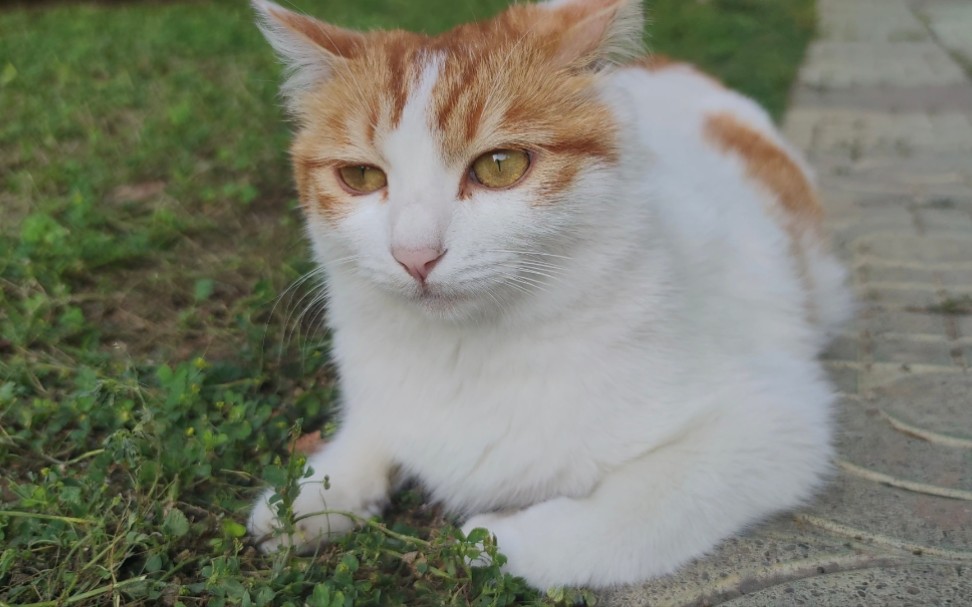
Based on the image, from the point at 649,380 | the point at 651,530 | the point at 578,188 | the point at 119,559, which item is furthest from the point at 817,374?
the point at 119,559

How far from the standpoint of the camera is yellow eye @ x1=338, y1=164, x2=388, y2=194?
1.92 m

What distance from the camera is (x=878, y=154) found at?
4.82 metres

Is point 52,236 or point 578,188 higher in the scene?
point 578,188

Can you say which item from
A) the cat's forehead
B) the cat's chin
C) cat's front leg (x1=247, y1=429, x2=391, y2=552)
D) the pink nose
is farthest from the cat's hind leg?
the cat's forehead

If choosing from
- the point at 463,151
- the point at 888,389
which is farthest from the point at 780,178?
the point at 463,151

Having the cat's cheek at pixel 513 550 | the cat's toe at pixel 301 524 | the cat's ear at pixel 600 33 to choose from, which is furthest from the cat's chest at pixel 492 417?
the cat's ear at pixel 600 33

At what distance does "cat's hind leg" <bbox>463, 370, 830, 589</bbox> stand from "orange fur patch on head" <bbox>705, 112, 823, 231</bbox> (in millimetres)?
1231

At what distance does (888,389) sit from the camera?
2.65 metres

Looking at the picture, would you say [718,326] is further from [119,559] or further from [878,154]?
[878,154]

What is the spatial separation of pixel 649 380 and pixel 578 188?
51 centimetres

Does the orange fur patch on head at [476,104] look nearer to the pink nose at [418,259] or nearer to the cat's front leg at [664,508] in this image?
the pink nose at [418,259]

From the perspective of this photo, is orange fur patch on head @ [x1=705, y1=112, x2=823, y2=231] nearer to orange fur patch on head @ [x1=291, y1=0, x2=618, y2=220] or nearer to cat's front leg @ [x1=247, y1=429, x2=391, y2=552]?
orange fur patch on head @ [x1=291, y1=0, x2=618, y2=220]

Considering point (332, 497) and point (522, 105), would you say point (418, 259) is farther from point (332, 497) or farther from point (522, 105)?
point (332, 497)

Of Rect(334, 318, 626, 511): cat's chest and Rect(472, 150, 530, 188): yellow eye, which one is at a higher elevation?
Rect(472, 150, 530, 188): yellow eye
